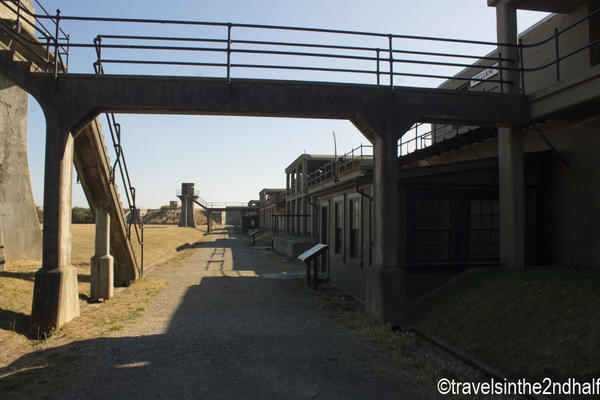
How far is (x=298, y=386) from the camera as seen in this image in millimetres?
5508

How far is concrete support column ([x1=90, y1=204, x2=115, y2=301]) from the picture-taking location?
10.8 meters

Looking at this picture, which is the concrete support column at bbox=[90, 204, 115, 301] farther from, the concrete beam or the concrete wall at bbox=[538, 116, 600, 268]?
the concrete wall at bbox=[538, 116, 600, 268]

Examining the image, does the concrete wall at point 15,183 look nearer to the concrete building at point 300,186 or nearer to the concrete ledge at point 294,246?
the concrete ledge at point 294,246

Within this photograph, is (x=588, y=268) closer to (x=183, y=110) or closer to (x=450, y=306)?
(x=450, y=306)

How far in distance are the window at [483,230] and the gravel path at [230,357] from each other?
4434 mm

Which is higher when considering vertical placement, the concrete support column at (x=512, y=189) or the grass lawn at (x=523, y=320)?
the concrete support column at (x=512, y=189)

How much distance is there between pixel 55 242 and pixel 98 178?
3.08 metres

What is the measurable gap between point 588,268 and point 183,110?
9.82m

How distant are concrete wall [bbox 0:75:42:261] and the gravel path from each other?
5.84 m

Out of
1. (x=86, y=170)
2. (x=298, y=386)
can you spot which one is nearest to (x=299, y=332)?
(x=298, y=386)

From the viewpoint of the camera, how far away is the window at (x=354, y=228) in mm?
12291

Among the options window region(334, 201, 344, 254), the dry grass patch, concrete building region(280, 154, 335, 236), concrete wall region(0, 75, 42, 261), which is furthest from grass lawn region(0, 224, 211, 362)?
concrete building region(280, 154, 335, 236)

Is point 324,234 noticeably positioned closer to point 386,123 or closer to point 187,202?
point 386,123

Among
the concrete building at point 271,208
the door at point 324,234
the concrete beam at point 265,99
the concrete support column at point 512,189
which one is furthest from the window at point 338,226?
the concrete building at point 271,208
